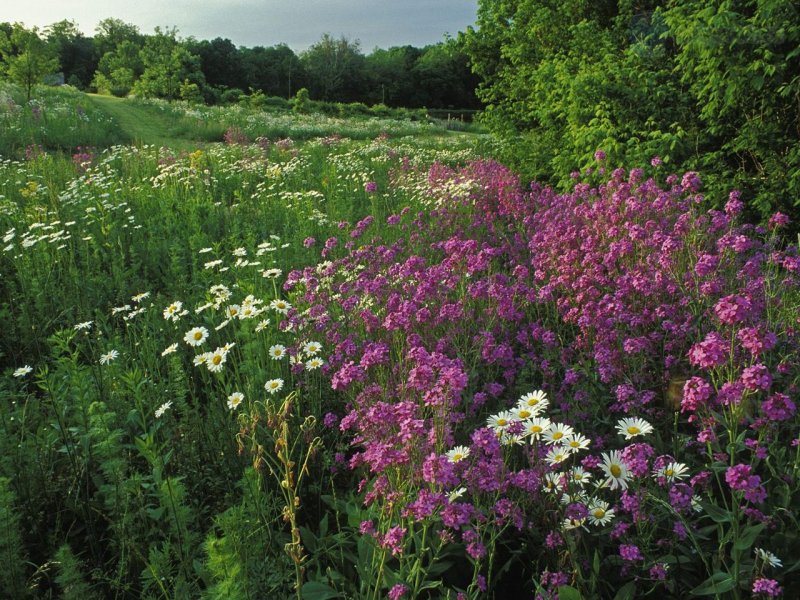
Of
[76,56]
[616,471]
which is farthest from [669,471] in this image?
[76,56]

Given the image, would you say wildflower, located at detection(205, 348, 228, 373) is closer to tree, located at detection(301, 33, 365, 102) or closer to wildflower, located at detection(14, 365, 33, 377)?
wildflower, located at detection(14, 365, 33, 377)

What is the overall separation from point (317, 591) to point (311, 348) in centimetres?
143

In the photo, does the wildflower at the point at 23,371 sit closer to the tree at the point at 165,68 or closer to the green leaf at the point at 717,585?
the green leaf at the point at 717,585

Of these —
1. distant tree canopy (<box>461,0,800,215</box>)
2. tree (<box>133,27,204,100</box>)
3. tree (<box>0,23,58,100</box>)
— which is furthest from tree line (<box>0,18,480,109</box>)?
distant tree canopy (<box>461,0,800,215</box>)

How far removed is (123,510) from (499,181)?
6547 millimetres

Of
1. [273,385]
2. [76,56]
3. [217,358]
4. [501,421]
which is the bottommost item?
[273,385]

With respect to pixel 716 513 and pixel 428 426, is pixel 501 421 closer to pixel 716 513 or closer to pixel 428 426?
pixel 428 426

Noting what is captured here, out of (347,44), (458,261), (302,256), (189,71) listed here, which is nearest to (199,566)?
(458,261)

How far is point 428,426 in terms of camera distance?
7.41ft

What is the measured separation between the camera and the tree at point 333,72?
75.4 metres

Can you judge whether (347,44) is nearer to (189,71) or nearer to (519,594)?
(189,71)

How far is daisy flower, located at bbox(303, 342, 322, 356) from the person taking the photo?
3146 millimetres

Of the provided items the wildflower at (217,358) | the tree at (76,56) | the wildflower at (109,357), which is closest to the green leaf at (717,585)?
the wildflower at (217,358)

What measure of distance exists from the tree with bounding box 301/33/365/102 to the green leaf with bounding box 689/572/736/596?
79001 mm
